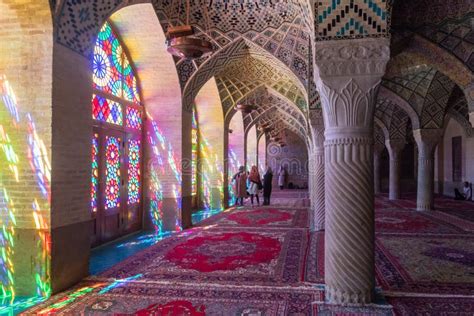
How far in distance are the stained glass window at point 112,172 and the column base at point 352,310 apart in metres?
4.38

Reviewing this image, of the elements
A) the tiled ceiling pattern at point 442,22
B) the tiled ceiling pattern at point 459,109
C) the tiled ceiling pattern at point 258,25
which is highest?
the tiled ceiling pattern at point 258,25

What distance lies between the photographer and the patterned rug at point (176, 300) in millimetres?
3492

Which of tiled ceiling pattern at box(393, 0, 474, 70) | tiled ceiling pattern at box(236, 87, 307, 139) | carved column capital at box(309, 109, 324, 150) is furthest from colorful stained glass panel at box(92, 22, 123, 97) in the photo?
tiled ceiling pattern at box(236, 87, 307, 139)

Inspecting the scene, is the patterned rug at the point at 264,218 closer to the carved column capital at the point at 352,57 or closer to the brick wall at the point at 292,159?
the carved column capital at the point at 352,57

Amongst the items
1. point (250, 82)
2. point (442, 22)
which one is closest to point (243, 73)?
point (250, 82)

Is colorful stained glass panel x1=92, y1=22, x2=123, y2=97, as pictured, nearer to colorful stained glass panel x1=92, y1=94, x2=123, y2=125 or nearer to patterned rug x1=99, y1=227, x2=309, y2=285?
colorful stained glass panel x1=92, y1=94, x2=123, y2=125

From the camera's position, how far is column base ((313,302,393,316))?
3391 millimetres

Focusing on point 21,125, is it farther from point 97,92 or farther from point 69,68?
point 97,92

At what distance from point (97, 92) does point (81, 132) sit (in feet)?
6.31

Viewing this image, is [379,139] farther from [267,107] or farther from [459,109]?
[267,107]

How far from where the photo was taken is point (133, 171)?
25.3 feet

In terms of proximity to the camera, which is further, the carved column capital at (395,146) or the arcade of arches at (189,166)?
Answer: the carved column capital at (395,146)

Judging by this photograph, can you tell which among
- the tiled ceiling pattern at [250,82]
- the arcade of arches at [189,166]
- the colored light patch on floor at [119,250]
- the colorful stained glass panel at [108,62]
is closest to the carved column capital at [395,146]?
the arcade of arches at [189,166]

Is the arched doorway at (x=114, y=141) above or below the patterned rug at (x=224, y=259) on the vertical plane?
above
